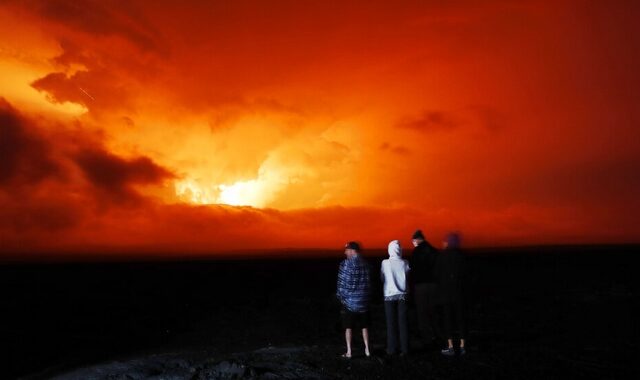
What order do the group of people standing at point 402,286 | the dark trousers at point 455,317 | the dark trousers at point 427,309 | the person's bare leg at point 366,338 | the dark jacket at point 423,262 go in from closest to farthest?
the group of people standing at point 402,286, the person's bare leg at point 366,338, the dark trousers at point 455,317, the dark jacket at point 423,262, the dark trousers at point 427,309

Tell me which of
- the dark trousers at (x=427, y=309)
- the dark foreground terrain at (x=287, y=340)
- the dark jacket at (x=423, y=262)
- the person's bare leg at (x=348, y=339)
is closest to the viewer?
the dark foreground terrain at (x=287, y=340)

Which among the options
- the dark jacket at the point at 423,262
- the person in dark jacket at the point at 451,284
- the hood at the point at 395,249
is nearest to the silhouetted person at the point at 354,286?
the hood at the point at 395,249

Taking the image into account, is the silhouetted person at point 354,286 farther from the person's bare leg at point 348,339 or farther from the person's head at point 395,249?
the person's head at point 395,249

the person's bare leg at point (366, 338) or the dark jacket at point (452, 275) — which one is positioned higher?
the dark jacket at point (452, 275)

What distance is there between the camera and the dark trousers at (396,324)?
10531 mm

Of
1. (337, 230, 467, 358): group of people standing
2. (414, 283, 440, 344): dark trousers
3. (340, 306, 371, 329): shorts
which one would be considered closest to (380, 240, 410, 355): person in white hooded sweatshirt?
(337, 230, 467, 358): group of people standing

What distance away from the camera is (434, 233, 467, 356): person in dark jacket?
34.7ft

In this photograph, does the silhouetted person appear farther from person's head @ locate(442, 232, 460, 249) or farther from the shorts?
person's head @ locate(442, 232, 460, 249)

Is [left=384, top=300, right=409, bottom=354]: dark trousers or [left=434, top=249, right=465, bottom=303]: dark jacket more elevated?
[left=434, top=249, right=465, bottom=303]: dark jacket

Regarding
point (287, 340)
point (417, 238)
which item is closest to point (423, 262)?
point (417, 238)

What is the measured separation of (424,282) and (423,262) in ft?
1.82

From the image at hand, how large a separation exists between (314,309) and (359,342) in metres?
13.2

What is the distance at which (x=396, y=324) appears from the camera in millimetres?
10719

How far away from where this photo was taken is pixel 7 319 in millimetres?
31188
